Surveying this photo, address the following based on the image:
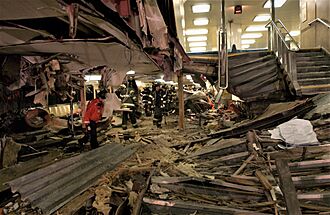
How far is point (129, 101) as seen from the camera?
555 inches

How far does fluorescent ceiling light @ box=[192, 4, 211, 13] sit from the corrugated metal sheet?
9.26m

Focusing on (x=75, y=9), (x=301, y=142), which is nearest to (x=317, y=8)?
(x=301, y=142)

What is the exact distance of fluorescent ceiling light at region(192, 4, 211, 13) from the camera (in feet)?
41.8

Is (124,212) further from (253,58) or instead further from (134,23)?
(253,58)

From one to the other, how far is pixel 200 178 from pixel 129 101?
1003 centimetres

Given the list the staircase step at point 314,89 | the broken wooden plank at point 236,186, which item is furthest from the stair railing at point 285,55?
the broken wooden plank at point 236,186

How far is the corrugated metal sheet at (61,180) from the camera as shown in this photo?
407 centimetres

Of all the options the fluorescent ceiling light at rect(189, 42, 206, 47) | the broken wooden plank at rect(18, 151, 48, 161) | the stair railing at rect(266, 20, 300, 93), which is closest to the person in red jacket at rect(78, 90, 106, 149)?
the broken wooden plank at rect(18, 151, 48, 161)

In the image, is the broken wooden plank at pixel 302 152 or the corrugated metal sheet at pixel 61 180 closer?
the corrugated metal sheet at pixel 61 180

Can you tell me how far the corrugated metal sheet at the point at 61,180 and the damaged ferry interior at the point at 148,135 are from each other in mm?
23

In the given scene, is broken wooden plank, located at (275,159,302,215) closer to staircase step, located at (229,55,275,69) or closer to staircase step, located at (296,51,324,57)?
staircase step, located at (229,55,275,69)

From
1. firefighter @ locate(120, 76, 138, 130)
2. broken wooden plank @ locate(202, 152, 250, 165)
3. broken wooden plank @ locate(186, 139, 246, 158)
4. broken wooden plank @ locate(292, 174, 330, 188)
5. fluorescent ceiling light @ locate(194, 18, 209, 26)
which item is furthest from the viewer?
fluorescent ceiling light @ locate(194, 18, 209, 26)

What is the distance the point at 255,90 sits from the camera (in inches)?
326

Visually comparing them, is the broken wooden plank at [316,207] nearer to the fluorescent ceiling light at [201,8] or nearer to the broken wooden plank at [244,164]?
the broken wooden plank at [244,164]
